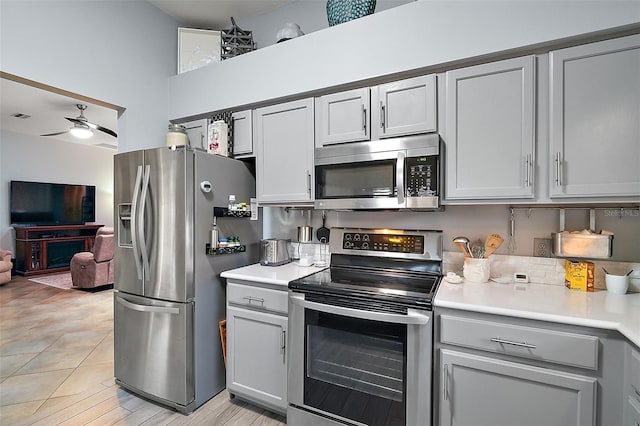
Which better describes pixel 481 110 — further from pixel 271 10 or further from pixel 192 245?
pixel 271 10

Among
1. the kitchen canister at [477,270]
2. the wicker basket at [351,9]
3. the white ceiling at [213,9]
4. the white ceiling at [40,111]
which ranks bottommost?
the kitchen canister at [477,270]

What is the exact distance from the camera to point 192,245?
1.97 meters

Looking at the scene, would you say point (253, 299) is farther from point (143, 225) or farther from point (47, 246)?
point (47, 246)

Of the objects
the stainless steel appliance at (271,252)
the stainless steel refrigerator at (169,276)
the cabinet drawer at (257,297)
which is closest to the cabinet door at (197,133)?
the stainless steel refrigerator at (169,276)

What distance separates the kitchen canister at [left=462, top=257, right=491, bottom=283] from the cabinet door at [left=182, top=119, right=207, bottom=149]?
7.07 feet

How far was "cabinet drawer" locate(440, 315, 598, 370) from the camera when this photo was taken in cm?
121

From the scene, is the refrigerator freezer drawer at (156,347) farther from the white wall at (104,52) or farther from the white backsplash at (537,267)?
the white backsplash at (537,267)

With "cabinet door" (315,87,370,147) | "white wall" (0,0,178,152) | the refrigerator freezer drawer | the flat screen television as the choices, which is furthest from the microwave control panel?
the flat screen television

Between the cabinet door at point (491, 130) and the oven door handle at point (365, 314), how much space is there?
70 centimetres

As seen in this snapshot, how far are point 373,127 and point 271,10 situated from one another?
169 cm

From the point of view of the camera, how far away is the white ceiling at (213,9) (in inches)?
104

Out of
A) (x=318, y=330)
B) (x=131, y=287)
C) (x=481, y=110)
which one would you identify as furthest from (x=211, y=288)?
(x=481, y=110)

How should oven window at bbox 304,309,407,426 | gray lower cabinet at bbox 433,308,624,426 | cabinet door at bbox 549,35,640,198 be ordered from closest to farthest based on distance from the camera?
gray lower cabinet at bbox 433,308,624,426 → cabinet door at bbox 549,35,640,198 → oven window at bbox 304,309,407,426

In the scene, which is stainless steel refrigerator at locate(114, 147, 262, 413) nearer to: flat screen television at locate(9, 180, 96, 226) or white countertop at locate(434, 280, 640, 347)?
white countertop at locate(434, 280, 640, 347)
